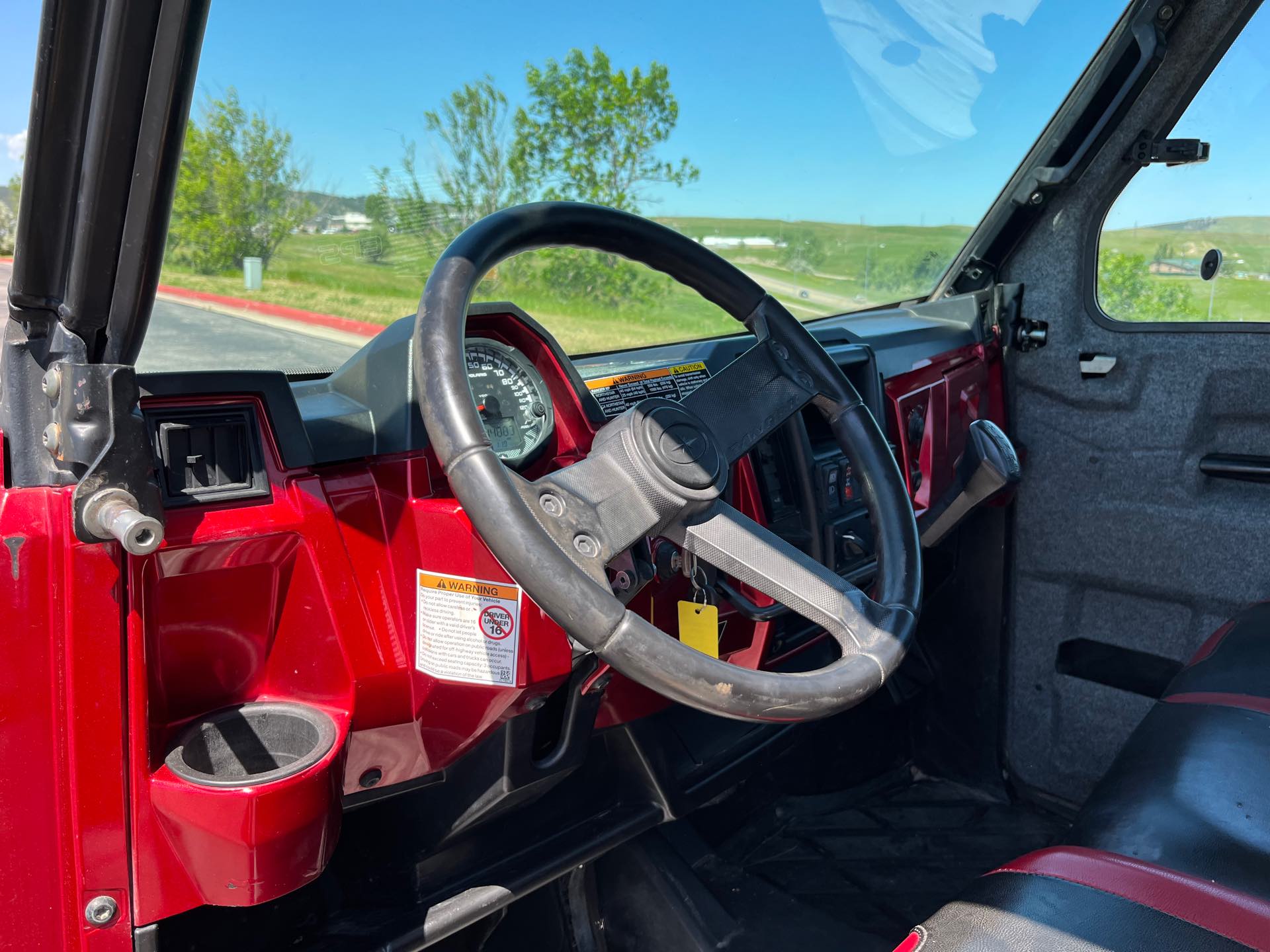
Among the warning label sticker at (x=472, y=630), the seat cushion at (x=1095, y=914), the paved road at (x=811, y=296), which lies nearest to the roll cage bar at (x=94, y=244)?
the warning label sticker at (x=472, y=630)

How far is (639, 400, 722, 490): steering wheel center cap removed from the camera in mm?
1181

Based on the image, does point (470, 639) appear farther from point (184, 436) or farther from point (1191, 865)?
point (1191, 865)

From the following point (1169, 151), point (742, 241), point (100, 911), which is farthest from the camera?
point (1169, 151)

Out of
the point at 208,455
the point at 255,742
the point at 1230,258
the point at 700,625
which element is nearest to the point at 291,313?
the point at 208,455

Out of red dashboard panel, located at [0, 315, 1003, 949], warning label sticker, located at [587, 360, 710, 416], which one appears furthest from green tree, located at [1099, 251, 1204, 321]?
red dashboard panel, located at [0, 315, 1003, 949]

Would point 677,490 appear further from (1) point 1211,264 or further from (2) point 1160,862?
(1) point 1211,264

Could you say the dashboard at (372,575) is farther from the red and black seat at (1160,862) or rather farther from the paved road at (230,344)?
the red and black seat at (1160,862)

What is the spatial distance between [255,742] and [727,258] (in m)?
0.94

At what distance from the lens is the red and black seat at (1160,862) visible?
1.06 m

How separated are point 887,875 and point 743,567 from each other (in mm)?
1334

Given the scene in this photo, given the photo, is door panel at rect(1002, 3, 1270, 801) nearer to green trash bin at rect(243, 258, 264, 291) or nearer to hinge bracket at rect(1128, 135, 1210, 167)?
hinge bracket at rect(1128, 135, 1210, 167)

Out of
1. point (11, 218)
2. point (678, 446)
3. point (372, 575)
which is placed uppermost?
point (11, 218)

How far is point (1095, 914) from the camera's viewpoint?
1.08 m

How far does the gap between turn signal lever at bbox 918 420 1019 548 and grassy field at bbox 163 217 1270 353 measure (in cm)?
46
